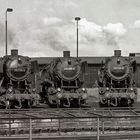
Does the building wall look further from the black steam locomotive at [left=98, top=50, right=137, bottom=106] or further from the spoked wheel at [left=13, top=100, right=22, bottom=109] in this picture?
the spoked wheel at [left=13, top=100, right=22, bottom=109]

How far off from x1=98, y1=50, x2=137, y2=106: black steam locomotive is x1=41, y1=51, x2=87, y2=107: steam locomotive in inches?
59.9

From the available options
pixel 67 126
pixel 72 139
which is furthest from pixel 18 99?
pixel 72 139

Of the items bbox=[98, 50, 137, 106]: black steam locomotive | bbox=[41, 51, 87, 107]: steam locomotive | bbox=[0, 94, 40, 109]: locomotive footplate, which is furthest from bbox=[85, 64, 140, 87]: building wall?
bbox=[0, 94, 40, 109]: locomotive footplate

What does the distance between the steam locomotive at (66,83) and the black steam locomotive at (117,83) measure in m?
1.52

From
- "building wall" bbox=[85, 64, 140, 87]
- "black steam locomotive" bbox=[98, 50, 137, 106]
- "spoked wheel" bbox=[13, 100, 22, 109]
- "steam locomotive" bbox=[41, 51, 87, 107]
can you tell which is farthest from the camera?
"building wall" bbox=[85, 64, 140, 87]

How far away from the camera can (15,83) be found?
31172 mm

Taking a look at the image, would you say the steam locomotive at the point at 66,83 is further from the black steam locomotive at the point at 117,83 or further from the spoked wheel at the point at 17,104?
the spoked wheel at the point at 17,104

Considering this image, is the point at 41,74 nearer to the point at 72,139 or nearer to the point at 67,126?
the point at 67,126

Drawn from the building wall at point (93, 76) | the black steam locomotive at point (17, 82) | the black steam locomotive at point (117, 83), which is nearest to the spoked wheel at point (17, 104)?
the black steam locomotive at point (17, 82)

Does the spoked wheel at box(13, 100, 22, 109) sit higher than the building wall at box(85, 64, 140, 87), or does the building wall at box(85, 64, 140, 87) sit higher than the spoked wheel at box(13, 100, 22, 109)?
the building wall at box(85, 64, 140, 87)

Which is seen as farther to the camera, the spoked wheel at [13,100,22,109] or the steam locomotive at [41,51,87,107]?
the steam locomotive at [41,51,87,107]

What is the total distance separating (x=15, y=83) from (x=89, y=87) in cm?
1086

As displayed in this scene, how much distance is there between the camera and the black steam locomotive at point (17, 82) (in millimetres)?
29812

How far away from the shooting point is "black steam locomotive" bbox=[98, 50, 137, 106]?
31219mm
